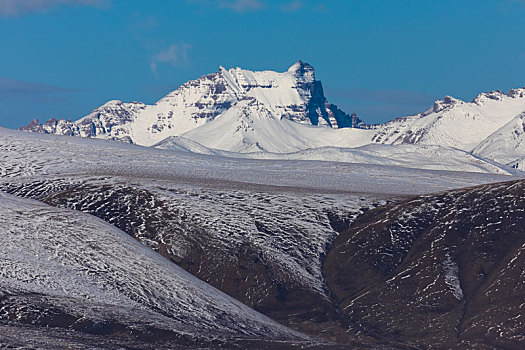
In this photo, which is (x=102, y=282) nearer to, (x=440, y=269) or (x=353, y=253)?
(x=353, y=253)

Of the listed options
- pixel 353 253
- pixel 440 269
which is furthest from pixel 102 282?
pixel 440 269

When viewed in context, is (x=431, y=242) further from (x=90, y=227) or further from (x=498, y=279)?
(x=90, y=227)

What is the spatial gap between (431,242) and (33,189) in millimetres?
69767

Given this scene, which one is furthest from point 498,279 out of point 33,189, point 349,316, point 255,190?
→ point 33,189

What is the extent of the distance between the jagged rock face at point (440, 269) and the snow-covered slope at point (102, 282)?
21230mm

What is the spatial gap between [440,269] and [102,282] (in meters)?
52.2

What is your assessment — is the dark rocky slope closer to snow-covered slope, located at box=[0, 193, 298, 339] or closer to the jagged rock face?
the jagged rock face

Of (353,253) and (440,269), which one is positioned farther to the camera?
(353,253)

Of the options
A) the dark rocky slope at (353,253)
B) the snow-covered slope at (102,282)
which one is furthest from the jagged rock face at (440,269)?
the snow-covered slope at (102,282)

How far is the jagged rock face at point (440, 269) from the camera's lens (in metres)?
141

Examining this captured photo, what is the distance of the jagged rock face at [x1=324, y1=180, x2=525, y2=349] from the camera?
462 ft

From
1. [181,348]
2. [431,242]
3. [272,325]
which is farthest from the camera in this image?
[431,242]

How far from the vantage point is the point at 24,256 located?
134 metres

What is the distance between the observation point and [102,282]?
132 meters
